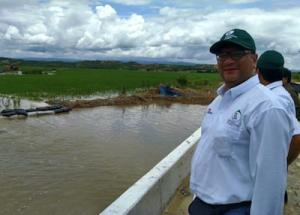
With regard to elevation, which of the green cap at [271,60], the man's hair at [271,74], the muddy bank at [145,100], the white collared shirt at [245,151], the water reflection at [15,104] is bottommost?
the muddy bank at [145,100]

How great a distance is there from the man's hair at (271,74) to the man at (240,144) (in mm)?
1267

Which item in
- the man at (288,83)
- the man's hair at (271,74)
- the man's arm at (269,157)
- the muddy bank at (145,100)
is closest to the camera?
the man's arm at (269,157)

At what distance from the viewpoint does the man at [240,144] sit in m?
1.81

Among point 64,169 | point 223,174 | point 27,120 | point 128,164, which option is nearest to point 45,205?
point 64,169

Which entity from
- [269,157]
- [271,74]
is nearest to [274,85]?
[271,74]

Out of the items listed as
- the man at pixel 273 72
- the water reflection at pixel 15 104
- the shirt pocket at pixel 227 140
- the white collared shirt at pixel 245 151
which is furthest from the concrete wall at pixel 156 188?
the water reflection at pixel 15 104

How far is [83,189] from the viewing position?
803cm

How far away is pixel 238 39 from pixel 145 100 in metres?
25.3

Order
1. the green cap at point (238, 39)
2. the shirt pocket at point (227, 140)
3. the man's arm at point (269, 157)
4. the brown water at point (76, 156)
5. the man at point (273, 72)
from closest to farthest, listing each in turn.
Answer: the man's arm at point (269, 157), the shirt pocket at point (227, 140), the green cap at point (238, 39), the man at point (273, 72), the brown water at point (76, 156)

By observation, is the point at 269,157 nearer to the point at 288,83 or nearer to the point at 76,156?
the point at 288,83

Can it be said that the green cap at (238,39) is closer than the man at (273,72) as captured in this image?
Yes

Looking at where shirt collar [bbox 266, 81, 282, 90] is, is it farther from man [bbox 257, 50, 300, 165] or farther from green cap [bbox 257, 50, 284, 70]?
green cap [bbox 257, 50, 284, 70]

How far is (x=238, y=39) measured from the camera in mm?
2023

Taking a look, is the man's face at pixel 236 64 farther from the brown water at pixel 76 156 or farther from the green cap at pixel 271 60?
the brown water at pixel 76 156
